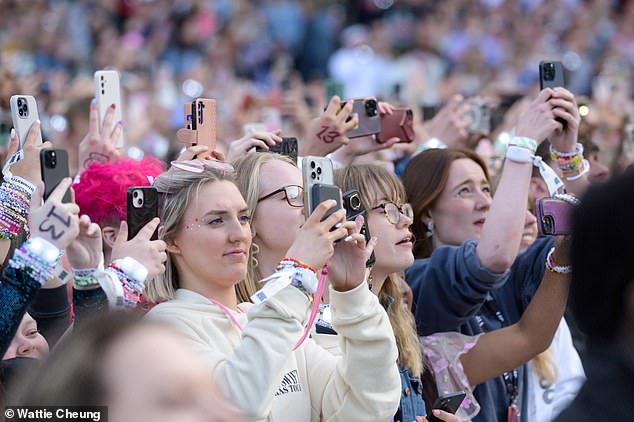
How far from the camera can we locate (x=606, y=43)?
589 inches

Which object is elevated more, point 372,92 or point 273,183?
point 273,183

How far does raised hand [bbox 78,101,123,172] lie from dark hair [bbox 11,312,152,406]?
2.49 meters

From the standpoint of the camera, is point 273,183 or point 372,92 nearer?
point 273,183

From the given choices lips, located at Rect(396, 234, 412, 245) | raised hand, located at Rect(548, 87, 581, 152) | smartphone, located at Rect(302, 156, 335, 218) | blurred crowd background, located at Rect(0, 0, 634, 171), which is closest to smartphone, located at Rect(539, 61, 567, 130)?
raised hand, located at Rect(548, 87, 581, 152)

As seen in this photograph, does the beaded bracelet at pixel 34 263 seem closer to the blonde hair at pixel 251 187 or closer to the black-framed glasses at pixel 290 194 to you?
the blonde hair at pixel 251 187

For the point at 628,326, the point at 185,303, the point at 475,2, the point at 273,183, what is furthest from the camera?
the point at 475,2

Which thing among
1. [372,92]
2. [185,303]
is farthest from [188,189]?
[372,92]

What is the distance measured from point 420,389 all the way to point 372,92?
9.28m

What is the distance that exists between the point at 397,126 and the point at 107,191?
147 centimetres

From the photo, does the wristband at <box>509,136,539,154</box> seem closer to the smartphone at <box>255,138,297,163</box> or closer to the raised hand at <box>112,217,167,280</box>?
the smartphone at <box>255,138,297,163</box>

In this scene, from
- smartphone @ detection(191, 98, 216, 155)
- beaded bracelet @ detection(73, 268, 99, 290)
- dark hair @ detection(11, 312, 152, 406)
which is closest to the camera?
dark hair @ detection(11, 312, 152, 406)

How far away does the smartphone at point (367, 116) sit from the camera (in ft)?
15.2

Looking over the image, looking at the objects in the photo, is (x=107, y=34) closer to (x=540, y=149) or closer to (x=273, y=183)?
(x=540, y=149)

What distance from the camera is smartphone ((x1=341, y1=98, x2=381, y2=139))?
464 centimetres
